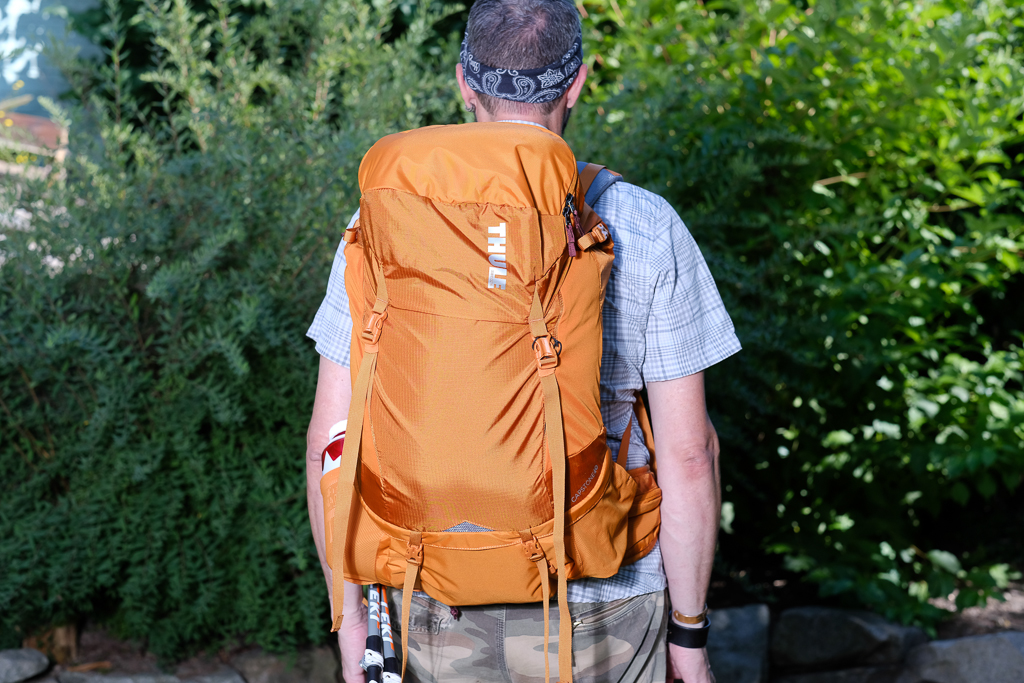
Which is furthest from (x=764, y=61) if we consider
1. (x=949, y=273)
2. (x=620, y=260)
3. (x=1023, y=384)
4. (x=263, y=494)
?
(x=263, y=494)

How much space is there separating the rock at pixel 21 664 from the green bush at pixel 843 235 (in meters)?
2.57

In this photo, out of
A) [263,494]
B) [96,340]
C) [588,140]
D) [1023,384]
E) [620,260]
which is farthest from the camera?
[1023,384]

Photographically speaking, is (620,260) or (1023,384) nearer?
(620,260)

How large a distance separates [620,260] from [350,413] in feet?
1.74

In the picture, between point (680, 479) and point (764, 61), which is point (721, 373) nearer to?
point (764, 61)

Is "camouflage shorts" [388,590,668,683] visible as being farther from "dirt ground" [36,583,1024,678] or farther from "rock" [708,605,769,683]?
"rock" [708,605,769,683]

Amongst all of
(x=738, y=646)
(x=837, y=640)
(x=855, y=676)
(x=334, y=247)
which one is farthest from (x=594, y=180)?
(x=855, y=676)

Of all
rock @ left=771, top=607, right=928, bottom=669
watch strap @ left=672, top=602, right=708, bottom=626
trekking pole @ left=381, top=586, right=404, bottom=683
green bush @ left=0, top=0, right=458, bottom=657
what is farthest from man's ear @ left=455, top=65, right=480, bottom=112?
rock @ left=771, top=607, right=928, bottom=669

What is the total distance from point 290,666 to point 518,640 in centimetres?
173

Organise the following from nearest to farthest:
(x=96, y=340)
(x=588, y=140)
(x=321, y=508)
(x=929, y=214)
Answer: (x=321, y=508) < (x=96, y=340) < (x=588, y=140) < (x=929, y=214)

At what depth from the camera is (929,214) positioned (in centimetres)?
412

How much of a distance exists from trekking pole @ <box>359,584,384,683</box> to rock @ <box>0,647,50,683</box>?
1.98 metres

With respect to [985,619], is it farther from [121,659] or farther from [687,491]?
[121,659]

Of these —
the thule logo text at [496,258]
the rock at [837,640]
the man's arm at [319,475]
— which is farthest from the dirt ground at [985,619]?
the thule logo text at [496,258]
